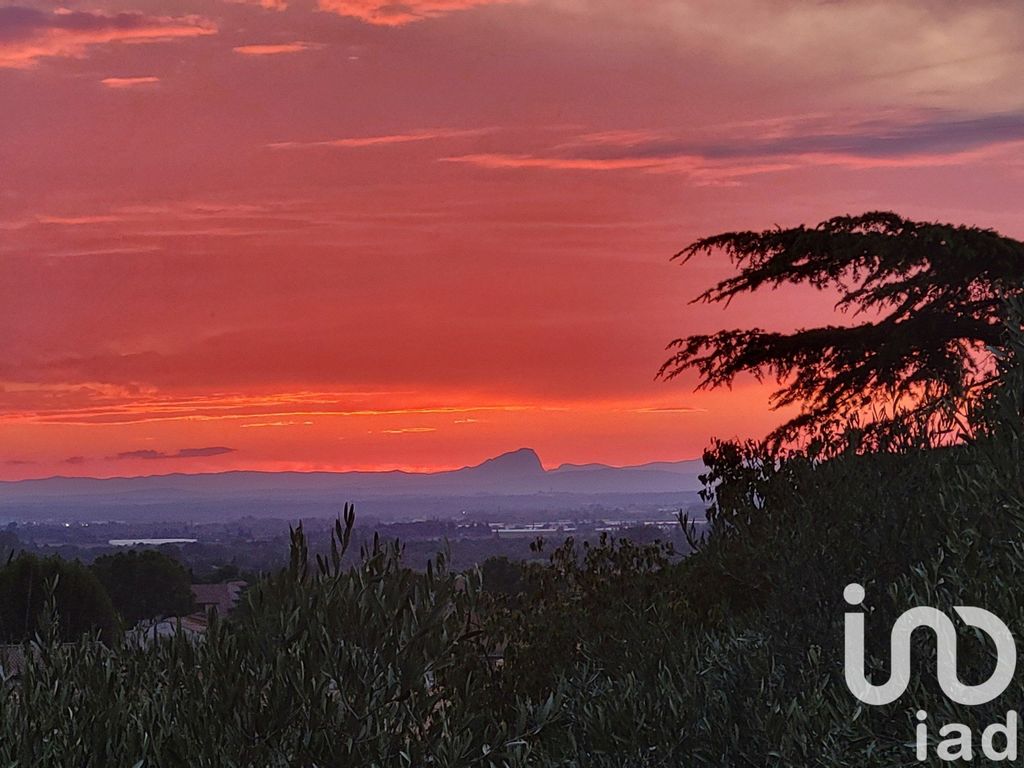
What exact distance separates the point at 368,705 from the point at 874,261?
25234 millimetres

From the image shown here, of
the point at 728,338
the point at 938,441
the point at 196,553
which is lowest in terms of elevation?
the point at 196,553

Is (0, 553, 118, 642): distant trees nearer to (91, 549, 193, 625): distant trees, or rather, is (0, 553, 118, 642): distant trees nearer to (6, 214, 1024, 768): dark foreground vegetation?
(91, 549, 193, 625): distant trees

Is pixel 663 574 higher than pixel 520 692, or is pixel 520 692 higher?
pixel 663 574

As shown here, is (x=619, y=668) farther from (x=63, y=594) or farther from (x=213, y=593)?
(x=213, y=593)

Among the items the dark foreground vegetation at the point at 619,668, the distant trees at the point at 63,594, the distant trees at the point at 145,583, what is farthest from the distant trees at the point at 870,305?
the distant trees at the point at 145,583

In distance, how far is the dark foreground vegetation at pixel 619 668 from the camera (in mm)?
9641

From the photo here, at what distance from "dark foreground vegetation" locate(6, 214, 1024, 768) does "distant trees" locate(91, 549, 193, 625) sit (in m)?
61.9

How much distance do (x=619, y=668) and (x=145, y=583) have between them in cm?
6279

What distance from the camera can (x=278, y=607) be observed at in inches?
409

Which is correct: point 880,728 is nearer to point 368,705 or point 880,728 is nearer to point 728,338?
point 368,705

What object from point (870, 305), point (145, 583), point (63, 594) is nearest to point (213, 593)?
point (145, 583)

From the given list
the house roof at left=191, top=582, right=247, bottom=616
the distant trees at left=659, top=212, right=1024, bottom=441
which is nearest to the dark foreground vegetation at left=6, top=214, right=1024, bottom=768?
the distant trees at left=659, top=212, right=1024, bottom=441

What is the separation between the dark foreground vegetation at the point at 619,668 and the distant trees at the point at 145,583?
203 ft

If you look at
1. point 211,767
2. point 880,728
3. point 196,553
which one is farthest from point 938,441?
point 196,553
